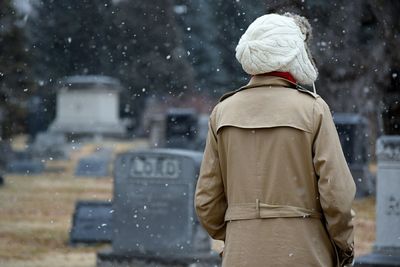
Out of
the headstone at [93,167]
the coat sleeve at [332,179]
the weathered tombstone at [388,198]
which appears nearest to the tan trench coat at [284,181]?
the coat sleeve at [332,179]

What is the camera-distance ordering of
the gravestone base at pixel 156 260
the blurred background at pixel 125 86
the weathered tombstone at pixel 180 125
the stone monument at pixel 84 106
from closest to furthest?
the gravestone base at pixel 156 260
the blurred background at pixel 125 86
the weathered tombstone at pixel 180 125
the stone monument at pixel 84 106

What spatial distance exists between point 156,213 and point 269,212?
569cm

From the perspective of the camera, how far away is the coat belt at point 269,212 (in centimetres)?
383

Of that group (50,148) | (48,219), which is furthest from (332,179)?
(50,148)

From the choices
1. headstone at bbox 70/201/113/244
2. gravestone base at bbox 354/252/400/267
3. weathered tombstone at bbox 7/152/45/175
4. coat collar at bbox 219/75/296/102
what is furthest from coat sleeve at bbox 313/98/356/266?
weathered tombstone at bbox 7/152/45/175

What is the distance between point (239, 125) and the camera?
12.8 feet

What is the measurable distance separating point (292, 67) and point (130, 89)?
144 ft

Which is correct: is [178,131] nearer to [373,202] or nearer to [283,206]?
[373,202]

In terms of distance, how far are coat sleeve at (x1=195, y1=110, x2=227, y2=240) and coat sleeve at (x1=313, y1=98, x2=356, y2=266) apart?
419mm

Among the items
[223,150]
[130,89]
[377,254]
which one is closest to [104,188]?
[377,254]

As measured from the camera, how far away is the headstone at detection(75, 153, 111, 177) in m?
24.7

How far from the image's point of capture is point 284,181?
12.6ft

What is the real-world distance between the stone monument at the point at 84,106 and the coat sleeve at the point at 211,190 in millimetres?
33480

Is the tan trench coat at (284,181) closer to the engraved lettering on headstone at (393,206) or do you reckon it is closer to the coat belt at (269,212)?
the coat belt at (269,212)
